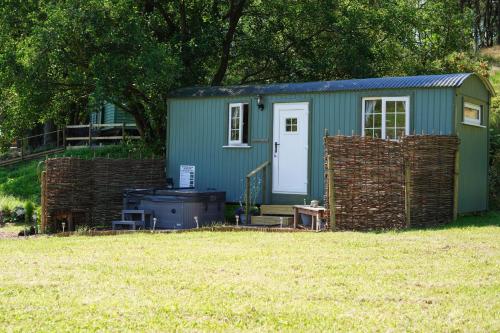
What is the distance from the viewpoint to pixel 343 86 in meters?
14.9

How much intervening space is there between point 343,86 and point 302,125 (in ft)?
4.22

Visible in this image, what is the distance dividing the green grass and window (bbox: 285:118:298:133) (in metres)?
4.55

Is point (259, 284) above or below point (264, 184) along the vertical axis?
below

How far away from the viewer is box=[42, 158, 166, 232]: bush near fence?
49.5ft

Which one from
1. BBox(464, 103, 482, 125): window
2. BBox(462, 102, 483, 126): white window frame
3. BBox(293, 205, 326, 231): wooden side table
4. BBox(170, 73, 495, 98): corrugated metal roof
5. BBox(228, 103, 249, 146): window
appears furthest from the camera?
BBox(228, 103, 249, 146): window

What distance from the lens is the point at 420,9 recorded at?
2322cm

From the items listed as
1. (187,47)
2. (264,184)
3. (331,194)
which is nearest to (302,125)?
(264,184)

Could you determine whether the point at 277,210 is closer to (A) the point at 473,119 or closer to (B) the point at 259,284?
(A) the point at 473,119

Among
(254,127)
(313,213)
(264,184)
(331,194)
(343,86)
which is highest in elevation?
(343,86)

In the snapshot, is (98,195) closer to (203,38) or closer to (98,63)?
(98,63)

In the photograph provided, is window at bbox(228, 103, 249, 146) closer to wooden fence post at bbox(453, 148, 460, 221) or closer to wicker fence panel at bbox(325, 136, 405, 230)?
wicker fence panel at bbox(325, 136, 405, 230)

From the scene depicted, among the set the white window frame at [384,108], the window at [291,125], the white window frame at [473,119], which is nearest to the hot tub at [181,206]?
the window at [291,125]

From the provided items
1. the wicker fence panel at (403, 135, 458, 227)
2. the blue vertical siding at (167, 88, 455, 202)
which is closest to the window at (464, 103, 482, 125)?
the blue vertical siding at (167, 88, 455, 202)

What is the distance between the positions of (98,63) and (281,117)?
497cm
